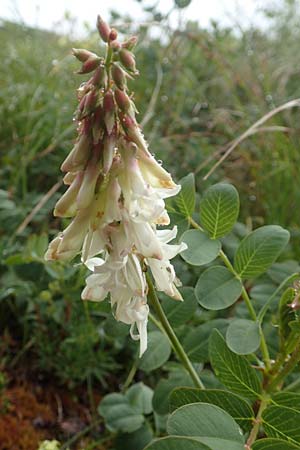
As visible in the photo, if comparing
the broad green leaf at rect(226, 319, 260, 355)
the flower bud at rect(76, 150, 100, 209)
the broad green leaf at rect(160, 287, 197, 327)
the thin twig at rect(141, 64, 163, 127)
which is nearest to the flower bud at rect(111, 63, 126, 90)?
the flower bud at rect(76, 150, 100, 209)

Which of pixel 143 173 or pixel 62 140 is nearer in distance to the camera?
pixel 143 173

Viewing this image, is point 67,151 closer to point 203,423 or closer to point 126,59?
point 126,59

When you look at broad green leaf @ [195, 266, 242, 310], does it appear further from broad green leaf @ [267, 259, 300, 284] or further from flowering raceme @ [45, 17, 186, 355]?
broad green leaf @ [267, 259, 300, 284]

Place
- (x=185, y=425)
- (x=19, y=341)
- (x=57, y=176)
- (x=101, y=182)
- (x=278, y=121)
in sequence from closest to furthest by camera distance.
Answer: (x=185, y=425) → (x=101, y=182) → (x=19, y=341) → (x=57, y=176) → (x=278, y=121)

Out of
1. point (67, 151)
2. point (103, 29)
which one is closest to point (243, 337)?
point (103, 29)

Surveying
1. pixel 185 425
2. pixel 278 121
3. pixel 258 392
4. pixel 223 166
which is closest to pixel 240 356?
pixel 258 392

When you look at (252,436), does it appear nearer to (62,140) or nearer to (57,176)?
(57,176)

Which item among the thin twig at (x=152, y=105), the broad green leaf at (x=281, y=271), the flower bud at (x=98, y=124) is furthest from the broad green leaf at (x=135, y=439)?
the thin twig at (x=152, y=105)
